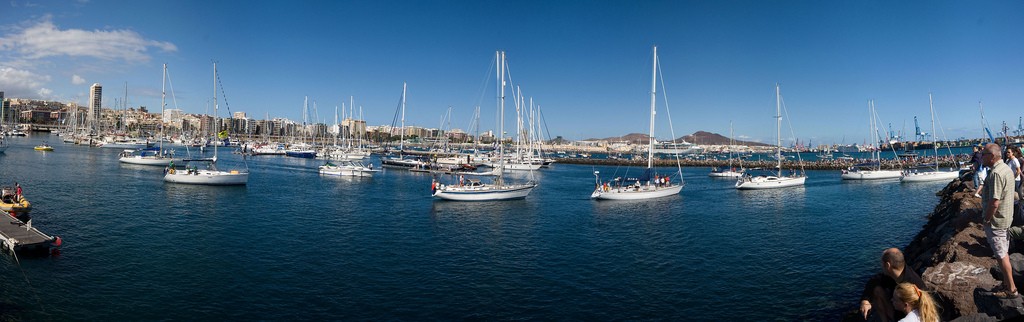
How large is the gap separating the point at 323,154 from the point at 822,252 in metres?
90.6

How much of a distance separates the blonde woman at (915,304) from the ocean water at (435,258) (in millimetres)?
9249

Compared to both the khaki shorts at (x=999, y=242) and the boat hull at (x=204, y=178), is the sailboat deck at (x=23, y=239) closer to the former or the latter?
the boat hull at (x=204, y=178)

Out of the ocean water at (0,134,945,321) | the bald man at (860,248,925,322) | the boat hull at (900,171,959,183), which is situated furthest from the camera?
the boat hull at (900,171,959,183)

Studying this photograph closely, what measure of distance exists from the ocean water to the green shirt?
699cm

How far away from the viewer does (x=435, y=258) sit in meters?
20.0

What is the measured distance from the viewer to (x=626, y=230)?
88.2 feet

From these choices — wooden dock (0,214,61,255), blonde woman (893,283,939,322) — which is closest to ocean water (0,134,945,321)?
wooden dock (0,214,61,255)

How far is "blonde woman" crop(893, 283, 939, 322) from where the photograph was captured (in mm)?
4883

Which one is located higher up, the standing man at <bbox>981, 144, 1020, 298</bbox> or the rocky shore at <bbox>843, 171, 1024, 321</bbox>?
the standing man at <bbox>981, 144, 1020, 298</bbox>

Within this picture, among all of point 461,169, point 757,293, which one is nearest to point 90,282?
point 757,293

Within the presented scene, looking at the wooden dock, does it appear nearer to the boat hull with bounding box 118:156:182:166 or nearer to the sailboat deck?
the sailboat deck

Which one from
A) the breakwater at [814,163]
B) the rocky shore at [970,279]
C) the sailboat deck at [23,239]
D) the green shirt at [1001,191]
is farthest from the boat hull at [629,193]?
the breakwater at [814,163]

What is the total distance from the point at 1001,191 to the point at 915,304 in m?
3.78

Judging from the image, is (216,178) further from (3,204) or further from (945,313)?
(945,313)
